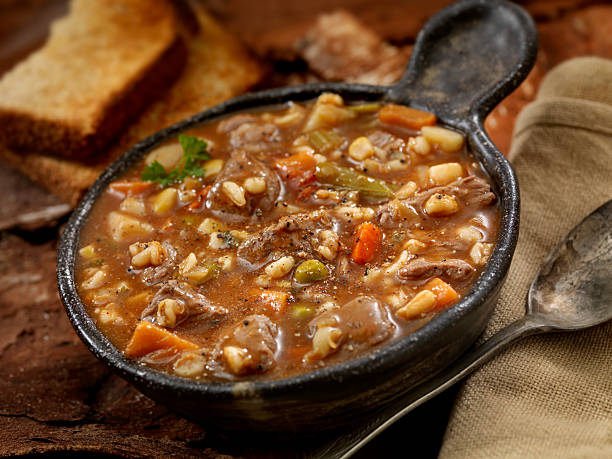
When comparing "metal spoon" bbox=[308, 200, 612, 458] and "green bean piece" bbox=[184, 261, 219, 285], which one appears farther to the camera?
"green bean piece" bbox=[184, 261, 219, 285]

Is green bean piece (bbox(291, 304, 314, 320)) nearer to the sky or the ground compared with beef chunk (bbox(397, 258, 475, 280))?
nearer to the ground

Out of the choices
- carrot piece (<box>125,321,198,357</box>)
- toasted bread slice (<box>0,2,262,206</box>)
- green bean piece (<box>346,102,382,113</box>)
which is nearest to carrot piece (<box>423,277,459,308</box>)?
carrot piece (<box>125,321,198,357</box>)

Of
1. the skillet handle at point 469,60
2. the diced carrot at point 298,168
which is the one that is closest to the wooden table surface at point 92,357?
the skillet handle at point 469,60

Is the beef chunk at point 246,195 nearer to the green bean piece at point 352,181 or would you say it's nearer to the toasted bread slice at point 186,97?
the green bean piece at point 352,181

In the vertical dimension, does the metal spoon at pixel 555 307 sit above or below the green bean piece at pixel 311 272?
below

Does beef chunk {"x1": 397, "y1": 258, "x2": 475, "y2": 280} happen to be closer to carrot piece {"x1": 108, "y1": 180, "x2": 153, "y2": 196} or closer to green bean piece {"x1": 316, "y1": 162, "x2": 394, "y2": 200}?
green bean piece {"x1": 316, "y1": 162, "x2": 394, "y2": 200}

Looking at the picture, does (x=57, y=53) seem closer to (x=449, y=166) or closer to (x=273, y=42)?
(x=273, y=42)

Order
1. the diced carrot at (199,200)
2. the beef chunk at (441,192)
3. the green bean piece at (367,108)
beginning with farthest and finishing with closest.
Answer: the green bean piece at (367,108) → the diced carrot at (199,200) → the beef chunk at (441,192)
